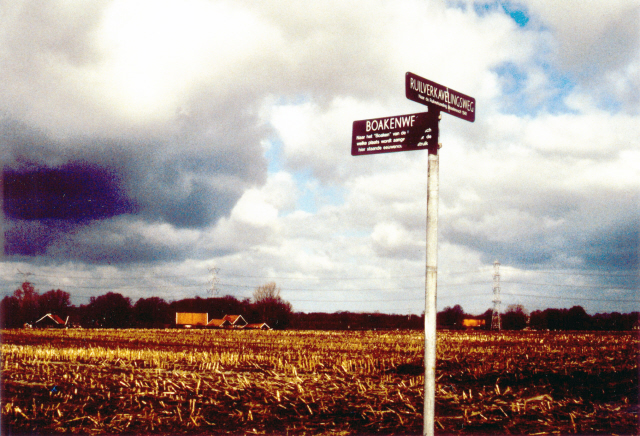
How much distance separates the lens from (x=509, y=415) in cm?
1005

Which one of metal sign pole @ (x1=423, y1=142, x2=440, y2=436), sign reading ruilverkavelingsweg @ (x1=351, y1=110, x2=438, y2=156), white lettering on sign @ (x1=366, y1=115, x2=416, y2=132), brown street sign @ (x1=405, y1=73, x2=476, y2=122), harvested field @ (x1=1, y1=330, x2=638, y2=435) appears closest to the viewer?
metal sign pole @ (x1=423, y1=142, x2=440, y2=436)

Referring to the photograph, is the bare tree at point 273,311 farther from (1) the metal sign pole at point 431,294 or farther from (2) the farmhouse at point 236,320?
(1) the metal sign pole at point 431,294

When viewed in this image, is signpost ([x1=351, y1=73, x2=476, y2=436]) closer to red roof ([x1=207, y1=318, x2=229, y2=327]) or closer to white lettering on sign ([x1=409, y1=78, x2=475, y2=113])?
white lettering on sign ([x1=409, y1=78, x2=475, y2=113])

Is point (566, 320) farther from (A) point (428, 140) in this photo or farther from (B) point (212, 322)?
(A) point (428, 140)

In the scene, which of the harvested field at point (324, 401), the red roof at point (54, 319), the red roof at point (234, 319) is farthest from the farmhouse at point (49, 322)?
the harvested field at point (324, 401)

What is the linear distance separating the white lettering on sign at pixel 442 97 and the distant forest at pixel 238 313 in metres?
97.0

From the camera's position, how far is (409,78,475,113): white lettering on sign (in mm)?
5375

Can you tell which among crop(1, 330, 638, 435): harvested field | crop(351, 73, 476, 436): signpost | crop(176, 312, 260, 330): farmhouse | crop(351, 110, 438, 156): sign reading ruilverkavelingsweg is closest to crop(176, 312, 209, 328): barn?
crop(176, 312, 260, 330): farmhouse

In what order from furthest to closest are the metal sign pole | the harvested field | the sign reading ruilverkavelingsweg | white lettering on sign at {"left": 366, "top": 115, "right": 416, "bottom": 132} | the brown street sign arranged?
the harvested field < white lettering on sign at {"left": 366, "top": 115, "right": 416, "bottom": 132} < the sign reading ruilverkavelingsweg < the brown street sign < the metal sign pole

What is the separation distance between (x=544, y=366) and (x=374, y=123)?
15.7 metres

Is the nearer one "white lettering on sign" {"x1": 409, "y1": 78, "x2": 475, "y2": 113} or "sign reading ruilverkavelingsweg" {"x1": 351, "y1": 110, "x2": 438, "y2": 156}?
"white lettering on sign" {"x1": 409, "y1": 78, "x2": 475, "y2": 113}

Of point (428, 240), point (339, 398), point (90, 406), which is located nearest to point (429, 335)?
point (428, 240)

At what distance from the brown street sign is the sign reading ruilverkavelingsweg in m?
0.16

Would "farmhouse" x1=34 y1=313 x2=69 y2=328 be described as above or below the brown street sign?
below
